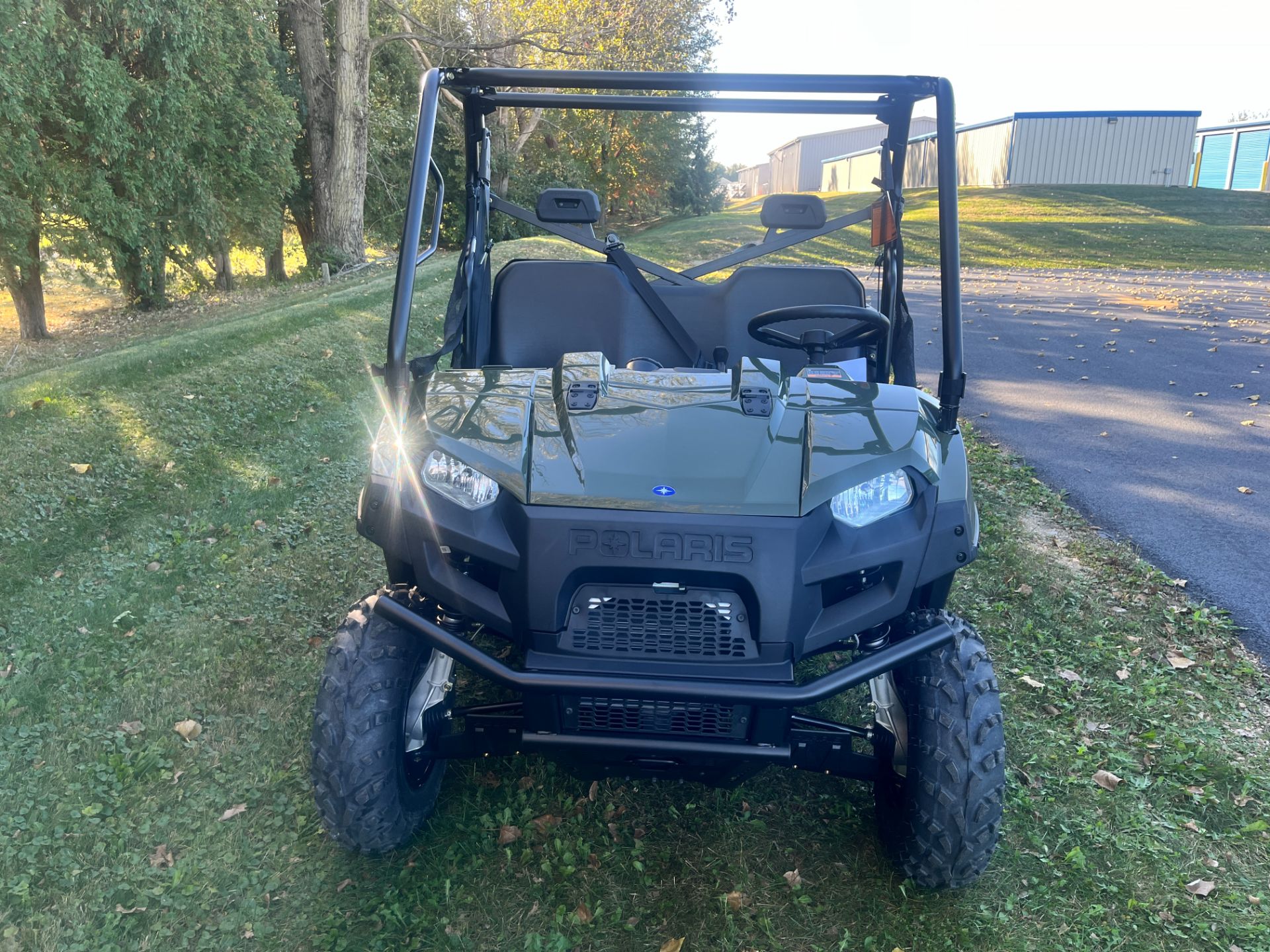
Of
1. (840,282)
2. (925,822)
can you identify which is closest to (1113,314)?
(840,282)

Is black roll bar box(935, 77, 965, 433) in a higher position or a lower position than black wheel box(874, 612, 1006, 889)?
higher

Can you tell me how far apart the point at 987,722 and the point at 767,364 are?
114 cm

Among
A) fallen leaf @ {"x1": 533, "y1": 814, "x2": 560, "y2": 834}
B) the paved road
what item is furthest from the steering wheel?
the paved road

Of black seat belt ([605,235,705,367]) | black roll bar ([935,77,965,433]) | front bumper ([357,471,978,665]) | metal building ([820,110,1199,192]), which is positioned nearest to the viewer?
front bumper ([357,471,978,665])

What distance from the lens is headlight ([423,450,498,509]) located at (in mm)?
2254

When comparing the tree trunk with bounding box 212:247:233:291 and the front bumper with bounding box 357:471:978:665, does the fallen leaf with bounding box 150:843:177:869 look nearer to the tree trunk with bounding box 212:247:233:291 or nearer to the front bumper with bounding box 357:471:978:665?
the front bumper with bounding box 357:471:978:665

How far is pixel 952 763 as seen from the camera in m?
2.24

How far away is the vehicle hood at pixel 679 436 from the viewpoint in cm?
213

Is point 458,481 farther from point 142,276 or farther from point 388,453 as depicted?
point 142,276

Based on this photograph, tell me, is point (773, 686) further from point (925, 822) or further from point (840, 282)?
point (840, 282)

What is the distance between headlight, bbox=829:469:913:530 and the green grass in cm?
Answer: 1476

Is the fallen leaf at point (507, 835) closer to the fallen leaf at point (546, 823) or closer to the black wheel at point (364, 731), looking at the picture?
the fallen leaf at point (546, 823)

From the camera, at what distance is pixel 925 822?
2.32 metres

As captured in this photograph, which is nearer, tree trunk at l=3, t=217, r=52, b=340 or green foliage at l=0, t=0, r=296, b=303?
green foliage at l=0, t=0, r=296, b=303
